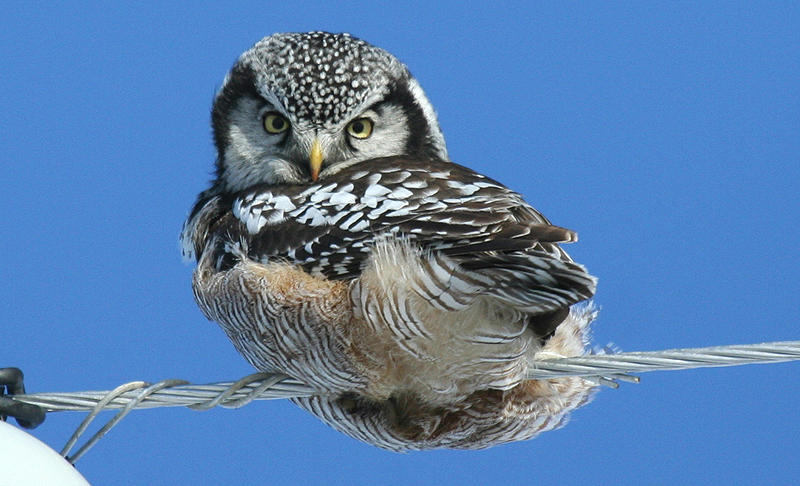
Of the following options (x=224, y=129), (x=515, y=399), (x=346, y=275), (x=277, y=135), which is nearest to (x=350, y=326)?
(x=346, y=275)

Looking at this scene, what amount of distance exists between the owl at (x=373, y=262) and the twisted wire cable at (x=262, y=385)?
90 millimetres

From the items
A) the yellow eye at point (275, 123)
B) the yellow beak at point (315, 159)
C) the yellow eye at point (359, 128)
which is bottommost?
the yellow beak at point (315, 159)

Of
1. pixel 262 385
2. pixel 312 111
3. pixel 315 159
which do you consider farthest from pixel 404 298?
pixel 312 111

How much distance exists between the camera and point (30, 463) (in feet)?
7.42

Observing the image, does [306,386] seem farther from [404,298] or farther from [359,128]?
[359,128]

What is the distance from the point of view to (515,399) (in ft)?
10.9

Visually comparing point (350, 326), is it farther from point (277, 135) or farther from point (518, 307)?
point (277, 135)

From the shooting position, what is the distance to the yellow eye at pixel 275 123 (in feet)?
11.8

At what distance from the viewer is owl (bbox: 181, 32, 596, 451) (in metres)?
2.65

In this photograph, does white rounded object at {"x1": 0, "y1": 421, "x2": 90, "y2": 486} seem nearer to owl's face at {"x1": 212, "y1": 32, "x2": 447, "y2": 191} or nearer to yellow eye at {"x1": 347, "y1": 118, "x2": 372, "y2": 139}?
owl's face at {"x1": 212, "y1": 32, "x2": 447, "y2": 191}

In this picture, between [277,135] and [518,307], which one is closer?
[518,307]

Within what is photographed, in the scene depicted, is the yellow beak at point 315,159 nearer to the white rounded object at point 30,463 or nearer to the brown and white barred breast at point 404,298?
the brown and white barred breast at point 404,298

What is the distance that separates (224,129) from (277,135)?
296 mm

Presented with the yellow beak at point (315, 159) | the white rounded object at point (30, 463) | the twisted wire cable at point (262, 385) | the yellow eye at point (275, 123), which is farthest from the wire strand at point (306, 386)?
the yellow eye at point (275, 123)
